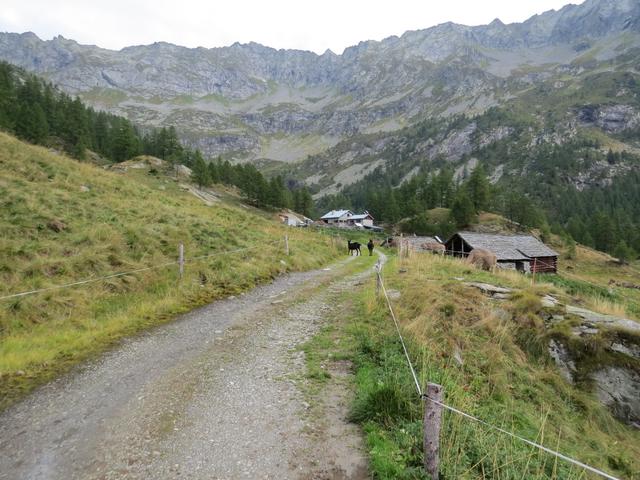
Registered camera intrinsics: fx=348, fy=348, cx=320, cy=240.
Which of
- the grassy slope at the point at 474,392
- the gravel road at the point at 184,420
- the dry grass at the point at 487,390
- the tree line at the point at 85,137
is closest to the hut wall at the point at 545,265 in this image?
the grassy slope at the point at 474,392

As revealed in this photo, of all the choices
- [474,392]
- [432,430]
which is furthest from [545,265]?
[432,430]

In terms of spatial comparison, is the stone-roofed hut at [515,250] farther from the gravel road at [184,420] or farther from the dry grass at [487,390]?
the gravel road at [184,420]

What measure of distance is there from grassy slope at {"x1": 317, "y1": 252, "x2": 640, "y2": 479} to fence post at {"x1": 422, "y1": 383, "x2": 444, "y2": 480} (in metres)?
0.24

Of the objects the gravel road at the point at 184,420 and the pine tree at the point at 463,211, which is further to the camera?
the pine tree at the point at 463,211

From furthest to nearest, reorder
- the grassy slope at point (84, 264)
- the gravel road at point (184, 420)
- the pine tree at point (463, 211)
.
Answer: the pine tree at point (463, 211) → the grassy slope at point (84, 264) → the gravel road at point (184, 420)

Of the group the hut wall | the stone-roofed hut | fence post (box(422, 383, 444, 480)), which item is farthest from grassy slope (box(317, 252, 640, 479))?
the hut wall

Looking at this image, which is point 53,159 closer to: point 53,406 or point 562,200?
point 53,406

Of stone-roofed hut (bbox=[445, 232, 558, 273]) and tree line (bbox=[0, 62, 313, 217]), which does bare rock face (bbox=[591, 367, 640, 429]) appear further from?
tree line (bbox=[0, 62, 313, 217])

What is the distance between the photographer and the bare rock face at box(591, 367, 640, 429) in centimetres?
1000

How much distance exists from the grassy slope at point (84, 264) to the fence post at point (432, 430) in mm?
8248

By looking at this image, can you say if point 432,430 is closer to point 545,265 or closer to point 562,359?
point 562,359

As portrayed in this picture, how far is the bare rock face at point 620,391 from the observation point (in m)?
10.0

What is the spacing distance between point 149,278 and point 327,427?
1112cm

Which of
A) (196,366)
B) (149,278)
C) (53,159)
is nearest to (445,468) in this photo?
(196,366)
